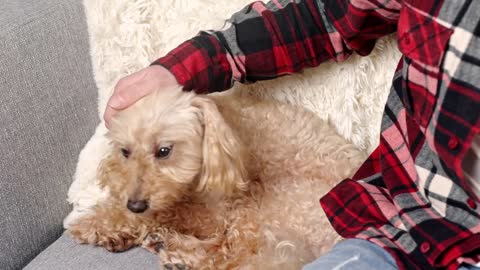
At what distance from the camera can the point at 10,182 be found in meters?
1.19

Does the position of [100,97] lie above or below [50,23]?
below

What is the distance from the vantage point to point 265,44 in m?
1.16

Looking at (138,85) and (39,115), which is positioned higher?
(138,85)

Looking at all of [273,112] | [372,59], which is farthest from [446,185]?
[273,112]

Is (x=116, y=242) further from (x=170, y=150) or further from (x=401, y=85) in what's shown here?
(x=401, y=85)

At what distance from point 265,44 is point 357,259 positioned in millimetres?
457

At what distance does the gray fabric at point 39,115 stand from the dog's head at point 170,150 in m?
0.18

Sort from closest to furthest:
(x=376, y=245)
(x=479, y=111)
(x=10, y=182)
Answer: (x=479, y=111) → (x=376, y=245) → (x=10, y=182)

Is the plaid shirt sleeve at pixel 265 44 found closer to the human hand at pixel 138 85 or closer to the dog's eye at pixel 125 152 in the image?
the human hand at pixel 138 85

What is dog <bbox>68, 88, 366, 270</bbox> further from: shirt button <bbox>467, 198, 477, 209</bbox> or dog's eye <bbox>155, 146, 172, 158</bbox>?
shirt button <bbox>467, 198, 477, 209</bbox>

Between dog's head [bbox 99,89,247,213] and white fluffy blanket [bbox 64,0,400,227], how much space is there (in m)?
0.19

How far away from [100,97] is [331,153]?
0.54 meters

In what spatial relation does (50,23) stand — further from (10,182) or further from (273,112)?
(273,112)

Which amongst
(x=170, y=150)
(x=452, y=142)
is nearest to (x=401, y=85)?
(x=452, y=142)
